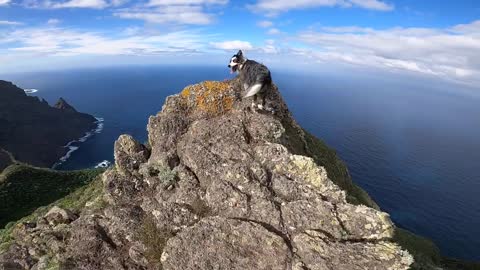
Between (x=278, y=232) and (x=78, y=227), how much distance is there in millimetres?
9224

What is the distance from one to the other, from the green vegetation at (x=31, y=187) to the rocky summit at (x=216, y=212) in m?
40.5

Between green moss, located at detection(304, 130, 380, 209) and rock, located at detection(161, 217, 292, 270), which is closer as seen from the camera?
rock, located at detection(161, 217, 292, 270)

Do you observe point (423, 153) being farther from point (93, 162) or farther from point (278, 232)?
point (278, 232)

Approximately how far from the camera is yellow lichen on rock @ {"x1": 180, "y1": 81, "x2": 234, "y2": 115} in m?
19.4

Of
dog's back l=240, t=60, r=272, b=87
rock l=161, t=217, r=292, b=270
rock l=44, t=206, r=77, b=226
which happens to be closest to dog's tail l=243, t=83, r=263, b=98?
dog's back l=240, t=60, r=272, b=87

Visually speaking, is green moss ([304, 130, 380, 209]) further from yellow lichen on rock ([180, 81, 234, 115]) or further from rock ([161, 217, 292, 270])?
rock ([161, 217, 292, 270])

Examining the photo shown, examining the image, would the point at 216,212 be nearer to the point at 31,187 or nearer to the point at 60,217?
the point at 60,217

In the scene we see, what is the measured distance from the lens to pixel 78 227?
52.1ft

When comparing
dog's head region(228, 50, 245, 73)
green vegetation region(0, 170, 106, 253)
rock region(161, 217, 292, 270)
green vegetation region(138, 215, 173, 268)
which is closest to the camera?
rock region(161, 217, 292, 270)

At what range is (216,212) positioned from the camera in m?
14.5

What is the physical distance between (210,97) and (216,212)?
7.46m

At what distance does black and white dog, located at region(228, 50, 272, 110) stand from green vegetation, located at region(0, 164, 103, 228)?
44.5 meters

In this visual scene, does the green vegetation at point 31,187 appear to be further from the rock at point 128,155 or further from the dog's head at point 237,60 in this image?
the dog's head at point 237,60

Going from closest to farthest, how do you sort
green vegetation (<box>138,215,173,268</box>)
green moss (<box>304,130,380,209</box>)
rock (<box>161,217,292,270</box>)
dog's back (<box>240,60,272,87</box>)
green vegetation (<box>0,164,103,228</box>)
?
rock (<box>161,217,292,270</box>), green vegetation (<box>138,215,173,268</box>), dog's back (<box>240,60,272,87</box>), green moss (<box>304,130,380,209</box>), green vegetation (<box>0,164,103,228</box>)
